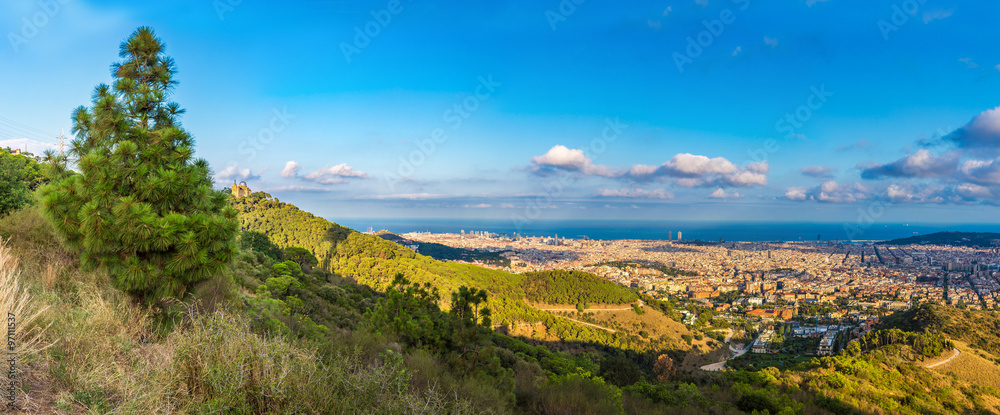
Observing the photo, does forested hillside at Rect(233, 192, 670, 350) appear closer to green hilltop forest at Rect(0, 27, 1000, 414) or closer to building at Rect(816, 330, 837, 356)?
building at Rect(816, 330, 837, 356)

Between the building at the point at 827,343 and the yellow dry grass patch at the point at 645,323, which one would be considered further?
the yellow dry grass patch at the point at 645,323

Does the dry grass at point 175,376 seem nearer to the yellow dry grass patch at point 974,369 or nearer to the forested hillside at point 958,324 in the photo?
the yellow dry grass patch at point 974,369

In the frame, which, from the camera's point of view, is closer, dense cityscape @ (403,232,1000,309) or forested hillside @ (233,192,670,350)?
forested hillside @ (233,192,670,350)

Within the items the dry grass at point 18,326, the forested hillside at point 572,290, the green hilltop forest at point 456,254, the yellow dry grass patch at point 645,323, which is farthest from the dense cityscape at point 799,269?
the dry grass at point 18,326

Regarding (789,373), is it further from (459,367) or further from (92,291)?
(92,291)

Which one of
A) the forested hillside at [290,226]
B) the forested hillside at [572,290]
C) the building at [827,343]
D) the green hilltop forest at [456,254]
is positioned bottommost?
the building at [827,343]

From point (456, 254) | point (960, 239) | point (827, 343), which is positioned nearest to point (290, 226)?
point (456, 254)

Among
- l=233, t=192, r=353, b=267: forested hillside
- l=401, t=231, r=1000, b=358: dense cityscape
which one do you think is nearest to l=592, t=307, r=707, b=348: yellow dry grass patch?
l=401, t=231, r=1000, b=358: dense cityscape
